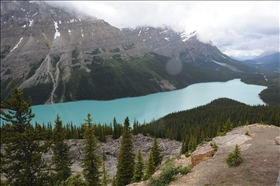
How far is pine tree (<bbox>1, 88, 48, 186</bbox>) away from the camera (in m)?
15.7

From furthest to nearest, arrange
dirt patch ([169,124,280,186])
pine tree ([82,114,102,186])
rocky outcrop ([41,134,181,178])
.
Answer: rocky outcrop ([41,134,181,178])
pine tree ([82,114,102,186])
dirt patch ([169,124,280,186])

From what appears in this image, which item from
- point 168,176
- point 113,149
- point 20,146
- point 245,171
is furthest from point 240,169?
point 113,149

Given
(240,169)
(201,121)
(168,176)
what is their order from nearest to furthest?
1. (240,169)
2. (168,176)
3. (201,121)

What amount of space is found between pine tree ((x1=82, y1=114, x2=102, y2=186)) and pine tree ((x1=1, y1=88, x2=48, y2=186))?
6.01 m

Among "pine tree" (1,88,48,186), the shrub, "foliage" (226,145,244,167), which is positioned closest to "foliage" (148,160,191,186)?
the shrub

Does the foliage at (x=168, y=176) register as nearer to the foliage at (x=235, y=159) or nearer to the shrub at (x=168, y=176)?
the shrub at (x=168, y=176)

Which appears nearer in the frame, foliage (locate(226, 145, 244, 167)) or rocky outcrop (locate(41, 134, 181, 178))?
foliage (locate(226, 145, 244, 167))

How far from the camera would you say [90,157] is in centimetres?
2256

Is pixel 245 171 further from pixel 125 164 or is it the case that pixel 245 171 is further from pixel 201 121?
pixel 201 121

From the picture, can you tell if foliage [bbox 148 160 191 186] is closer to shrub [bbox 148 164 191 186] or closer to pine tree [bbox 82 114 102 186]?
shrub [bbox 148 164 191 186]

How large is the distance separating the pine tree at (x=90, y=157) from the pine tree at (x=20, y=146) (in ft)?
19.7

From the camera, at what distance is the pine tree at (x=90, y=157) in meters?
22.4

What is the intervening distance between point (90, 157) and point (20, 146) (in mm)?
8337

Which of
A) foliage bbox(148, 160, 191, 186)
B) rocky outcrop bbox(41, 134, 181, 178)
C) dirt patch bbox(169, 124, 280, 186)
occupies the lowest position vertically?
rocky outcrop bbox(41, 134, 181, 178)
